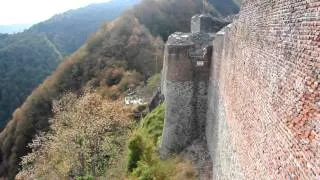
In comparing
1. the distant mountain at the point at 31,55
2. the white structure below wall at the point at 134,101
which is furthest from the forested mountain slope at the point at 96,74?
the distant mountain at the point at 31,55

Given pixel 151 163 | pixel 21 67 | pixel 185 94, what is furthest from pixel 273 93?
pixel 21 67

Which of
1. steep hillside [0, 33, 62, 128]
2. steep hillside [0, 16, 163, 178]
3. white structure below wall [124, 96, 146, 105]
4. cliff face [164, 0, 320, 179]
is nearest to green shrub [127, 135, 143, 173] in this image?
cliff face [164, 0, 320, 179]

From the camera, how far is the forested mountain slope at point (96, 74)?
2290 inches

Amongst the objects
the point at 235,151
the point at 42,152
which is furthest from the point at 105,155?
the point at 235,151

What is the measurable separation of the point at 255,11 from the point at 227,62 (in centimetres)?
419

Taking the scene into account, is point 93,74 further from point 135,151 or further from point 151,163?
point 151,163

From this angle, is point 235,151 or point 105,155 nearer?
point 235,151

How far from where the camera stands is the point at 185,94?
1927 cm

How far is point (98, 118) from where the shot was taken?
86.0 feet

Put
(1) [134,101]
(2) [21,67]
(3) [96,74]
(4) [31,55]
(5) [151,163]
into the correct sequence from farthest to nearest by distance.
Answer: (4) [31,55], (2) [21,67], (3) [96,74], (1) [134,101], (5) [151,163]

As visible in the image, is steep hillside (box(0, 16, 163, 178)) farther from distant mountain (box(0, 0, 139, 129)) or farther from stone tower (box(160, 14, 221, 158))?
stone tower (box(160, 14, 221, 158))

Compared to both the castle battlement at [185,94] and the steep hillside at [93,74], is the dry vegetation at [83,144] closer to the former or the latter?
the castle battlement at [185,94]

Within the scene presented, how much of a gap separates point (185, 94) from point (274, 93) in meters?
12.1

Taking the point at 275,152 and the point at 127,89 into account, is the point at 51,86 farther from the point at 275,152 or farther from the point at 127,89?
the point at 275,152
